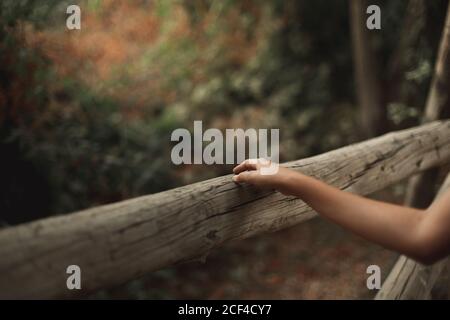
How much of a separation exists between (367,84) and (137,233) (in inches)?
205

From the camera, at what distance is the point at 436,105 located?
3.45m

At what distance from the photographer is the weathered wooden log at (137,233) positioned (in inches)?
41.1

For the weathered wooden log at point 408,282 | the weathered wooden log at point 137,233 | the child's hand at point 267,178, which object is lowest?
the weathered wooden log at point 408,282

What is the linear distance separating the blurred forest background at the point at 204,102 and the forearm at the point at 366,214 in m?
2.42

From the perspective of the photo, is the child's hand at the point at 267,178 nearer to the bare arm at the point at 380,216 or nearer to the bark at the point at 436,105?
the bare arm at the point at 380,216

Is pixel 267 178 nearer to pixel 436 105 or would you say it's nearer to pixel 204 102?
pixel 436 105

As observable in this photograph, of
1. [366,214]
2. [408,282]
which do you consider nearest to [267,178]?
[366,214]

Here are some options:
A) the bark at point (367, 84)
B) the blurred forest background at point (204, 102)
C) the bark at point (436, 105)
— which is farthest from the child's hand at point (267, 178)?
the bark at point (367, 84)

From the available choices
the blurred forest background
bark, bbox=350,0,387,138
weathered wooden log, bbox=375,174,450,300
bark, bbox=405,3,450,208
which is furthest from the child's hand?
bark, bbox=350,0,387,138

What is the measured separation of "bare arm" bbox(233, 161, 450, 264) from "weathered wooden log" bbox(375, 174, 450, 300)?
115 cm

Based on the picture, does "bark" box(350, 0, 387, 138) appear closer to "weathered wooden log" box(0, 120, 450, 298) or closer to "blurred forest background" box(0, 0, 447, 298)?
"blurred forest background" box(0, 0, 447, 298)

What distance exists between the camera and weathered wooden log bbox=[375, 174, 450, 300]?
2.36 metres

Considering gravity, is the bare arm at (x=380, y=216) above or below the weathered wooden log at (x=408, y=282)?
above
